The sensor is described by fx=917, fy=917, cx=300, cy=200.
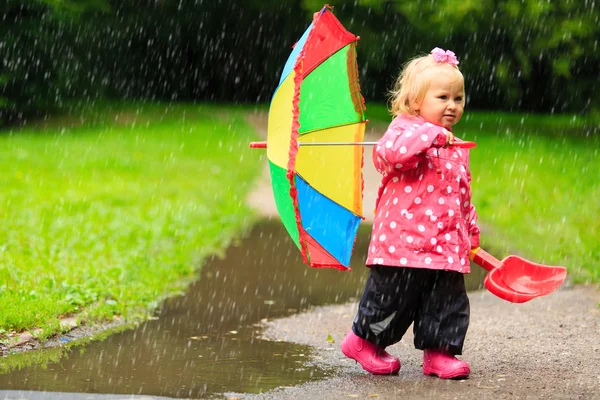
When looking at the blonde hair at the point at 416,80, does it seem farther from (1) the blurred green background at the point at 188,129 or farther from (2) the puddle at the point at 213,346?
(1) the blurred green background at the point at 188,129

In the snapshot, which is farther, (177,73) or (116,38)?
(177,73)

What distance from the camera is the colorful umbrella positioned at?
4535 mm

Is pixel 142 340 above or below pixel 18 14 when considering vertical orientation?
below

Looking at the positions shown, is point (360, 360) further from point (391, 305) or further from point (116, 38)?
point (116, 38)

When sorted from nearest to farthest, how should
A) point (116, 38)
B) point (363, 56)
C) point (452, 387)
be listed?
point (452, 387) → point (363, 56) → point (116, 38)

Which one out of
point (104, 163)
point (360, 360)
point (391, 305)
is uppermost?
point (391, 305)

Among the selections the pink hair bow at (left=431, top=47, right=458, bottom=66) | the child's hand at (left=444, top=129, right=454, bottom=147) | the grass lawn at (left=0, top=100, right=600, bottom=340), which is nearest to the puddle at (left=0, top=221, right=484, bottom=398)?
the grass lawn at (left=0, top=100, right=600, bottom=340)

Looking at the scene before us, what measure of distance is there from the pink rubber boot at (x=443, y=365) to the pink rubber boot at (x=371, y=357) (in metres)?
0.16

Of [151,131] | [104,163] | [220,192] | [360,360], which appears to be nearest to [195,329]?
[360,360]

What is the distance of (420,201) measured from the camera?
4500mm

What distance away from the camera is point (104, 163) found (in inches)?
603

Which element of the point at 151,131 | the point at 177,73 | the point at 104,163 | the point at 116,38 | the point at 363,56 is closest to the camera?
the point at 104,163

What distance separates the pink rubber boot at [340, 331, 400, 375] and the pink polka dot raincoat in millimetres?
473

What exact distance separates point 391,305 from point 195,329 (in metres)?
1.69
